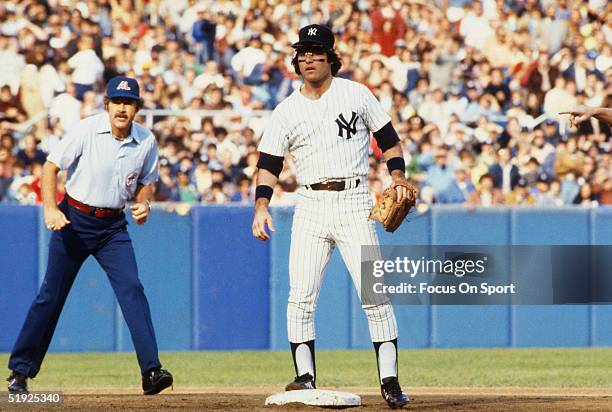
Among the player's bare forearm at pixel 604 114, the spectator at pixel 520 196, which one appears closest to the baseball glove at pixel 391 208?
the player's bare forearm at pixel 604 114

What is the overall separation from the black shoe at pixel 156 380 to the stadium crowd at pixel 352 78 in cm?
599

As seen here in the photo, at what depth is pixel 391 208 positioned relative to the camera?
6988mm

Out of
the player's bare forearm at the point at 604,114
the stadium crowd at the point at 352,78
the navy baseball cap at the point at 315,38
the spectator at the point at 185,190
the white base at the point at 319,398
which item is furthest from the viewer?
the stadium crowd at the point at 352,78

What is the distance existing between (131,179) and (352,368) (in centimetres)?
415

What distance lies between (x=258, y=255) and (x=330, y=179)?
653 centimetres

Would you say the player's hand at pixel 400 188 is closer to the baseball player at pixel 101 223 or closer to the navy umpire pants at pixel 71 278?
the baseball player at pixel 101 223

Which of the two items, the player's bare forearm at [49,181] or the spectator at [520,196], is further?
the spectator at [520,196]

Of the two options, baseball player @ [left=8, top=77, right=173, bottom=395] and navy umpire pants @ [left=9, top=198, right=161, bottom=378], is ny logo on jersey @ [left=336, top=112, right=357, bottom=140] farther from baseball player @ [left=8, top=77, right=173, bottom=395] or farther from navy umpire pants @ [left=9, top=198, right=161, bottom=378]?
navy umpire pants @ [left=9, top=198, right=161, bottom=378]

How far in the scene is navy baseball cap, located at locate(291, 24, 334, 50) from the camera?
6.89 metres

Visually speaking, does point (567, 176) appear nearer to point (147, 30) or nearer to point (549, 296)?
point (549, 296)

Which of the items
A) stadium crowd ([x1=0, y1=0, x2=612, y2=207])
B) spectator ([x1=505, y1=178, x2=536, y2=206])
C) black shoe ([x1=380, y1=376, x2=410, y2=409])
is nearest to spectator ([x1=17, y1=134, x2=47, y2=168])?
stadium crowd ([x1=0, y1=0, x2=612, y2=207])

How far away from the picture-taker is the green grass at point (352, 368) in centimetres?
1011

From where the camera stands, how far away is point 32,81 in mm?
15273

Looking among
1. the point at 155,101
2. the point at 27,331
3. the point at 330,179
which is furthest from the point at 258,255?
the point at 330,179
